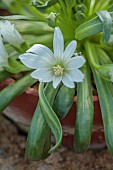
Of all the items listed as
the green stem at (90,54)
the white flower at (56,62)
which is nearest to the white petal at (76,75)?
the white flower at (56,62)

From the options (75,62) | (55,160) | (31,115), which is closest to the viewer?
(75,62)

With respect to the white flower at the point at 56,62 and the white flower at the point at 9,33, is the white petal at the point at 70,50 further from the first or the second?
the white flower at the point at 9,33

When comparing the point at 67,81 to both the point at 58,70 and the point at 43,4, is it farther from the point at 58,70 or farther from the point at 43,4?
the point at 43,4

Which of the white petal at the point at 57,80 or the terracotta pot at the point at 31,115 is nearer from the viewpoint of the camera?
the white petal at the point at 57,80

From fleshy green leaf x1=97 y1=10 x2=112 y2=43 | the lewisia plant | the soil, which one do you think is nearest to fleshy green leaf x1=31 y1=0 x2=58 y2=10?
the lewisia plant

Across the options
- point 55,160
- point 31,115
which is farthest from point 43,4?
point 55,160

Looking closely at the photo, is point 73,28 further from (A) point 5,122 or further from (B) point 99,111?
(A) point 5,122
